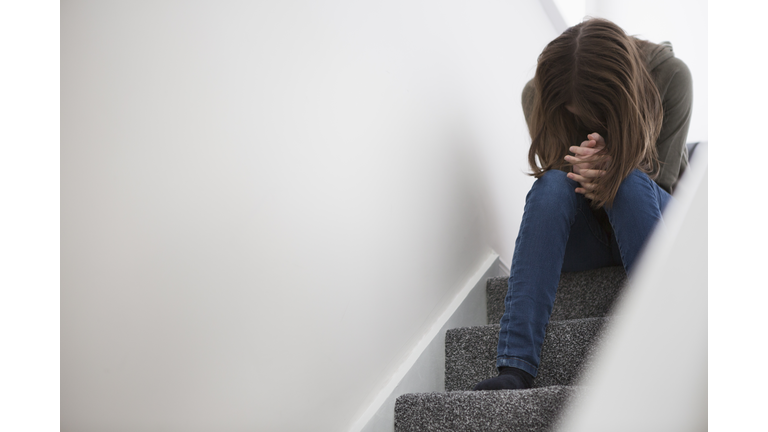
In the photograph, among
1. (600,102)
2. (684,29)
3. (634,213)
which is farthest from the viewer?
(684,29)

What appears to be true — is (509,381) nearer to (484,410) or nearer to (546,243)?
(484,410)

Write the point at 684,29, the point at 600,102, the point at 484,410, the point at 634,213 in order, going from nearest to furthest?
the point at 484,410
the point at 634,213
the point at 600,102
the point at 684,29

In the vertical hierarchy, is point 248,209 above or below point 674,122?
below

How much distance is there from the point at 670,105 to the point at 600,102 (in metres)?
0.19

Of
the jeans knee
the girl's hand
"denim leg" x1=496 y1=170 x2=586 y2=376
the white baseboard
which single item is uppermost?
the girl's hand

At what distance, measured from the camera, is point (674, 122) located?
0.92 metres

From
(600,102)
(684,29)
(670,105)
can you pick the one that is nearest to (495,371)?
(600,102)

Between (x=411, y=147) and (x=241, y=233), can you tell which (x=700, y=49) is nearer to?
(x=411, y=147)

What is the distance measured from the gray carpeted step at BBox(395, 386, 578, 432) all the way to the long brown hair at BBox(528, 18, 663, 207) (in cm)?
36

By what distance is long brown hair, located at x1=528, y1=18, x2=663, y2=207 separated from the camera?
785mm

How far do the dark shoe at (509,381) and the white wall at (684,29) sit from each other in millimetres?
1516

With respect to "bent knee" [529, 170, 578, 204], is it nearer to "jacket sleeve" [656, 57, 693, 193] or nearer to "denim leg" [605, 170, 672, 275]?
"denim leg" [605, 170, 672, 275]

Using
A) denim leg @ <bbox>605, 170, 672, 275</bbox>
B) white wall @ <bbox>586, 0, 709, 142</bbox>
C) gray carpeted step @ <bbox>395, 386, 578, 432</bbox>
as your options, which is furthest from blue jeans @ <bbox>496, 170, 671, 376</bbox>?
white wall @ <bbox>586, 0, 709, 142</bbox>

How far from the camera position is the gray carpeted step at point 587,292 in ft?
2.92
